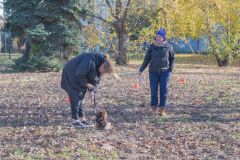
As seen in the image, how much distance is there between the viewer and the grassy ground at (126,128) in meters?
6.23

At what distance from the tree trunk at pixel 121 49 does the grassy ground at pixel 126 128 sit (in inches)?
487

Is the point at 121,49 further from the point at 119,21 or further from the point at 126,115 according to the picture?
the point at 126,115

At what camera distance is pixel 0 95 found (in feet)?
39.0

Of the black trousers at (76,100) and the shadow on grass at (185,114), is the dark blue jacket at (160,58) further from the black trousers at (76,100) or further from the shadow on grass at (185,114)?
the black trousers at (76,100)

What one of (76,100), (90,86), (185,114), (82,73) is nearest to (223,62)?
(185,114)

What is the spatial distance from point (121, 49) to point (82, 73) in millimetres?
18363

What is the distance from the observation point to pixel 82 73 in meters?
6.86

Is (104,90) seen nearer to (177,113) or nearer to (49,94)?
(49,94)

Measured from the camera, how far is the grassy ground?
623cm

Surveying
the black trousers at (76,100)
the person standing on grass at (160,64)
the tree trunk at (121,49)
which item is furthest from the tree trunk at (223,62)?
the black trousers at (76,100)

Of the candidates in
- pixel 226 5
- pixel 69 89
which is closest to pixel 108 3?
pixel 226 5

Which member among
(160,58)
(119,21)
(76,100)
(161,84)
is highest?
(119,21)

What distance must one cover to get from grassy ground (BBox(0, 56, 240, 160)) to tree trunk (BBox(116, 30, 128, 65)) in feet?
40.6

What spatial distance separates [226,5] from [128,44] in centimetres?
610
